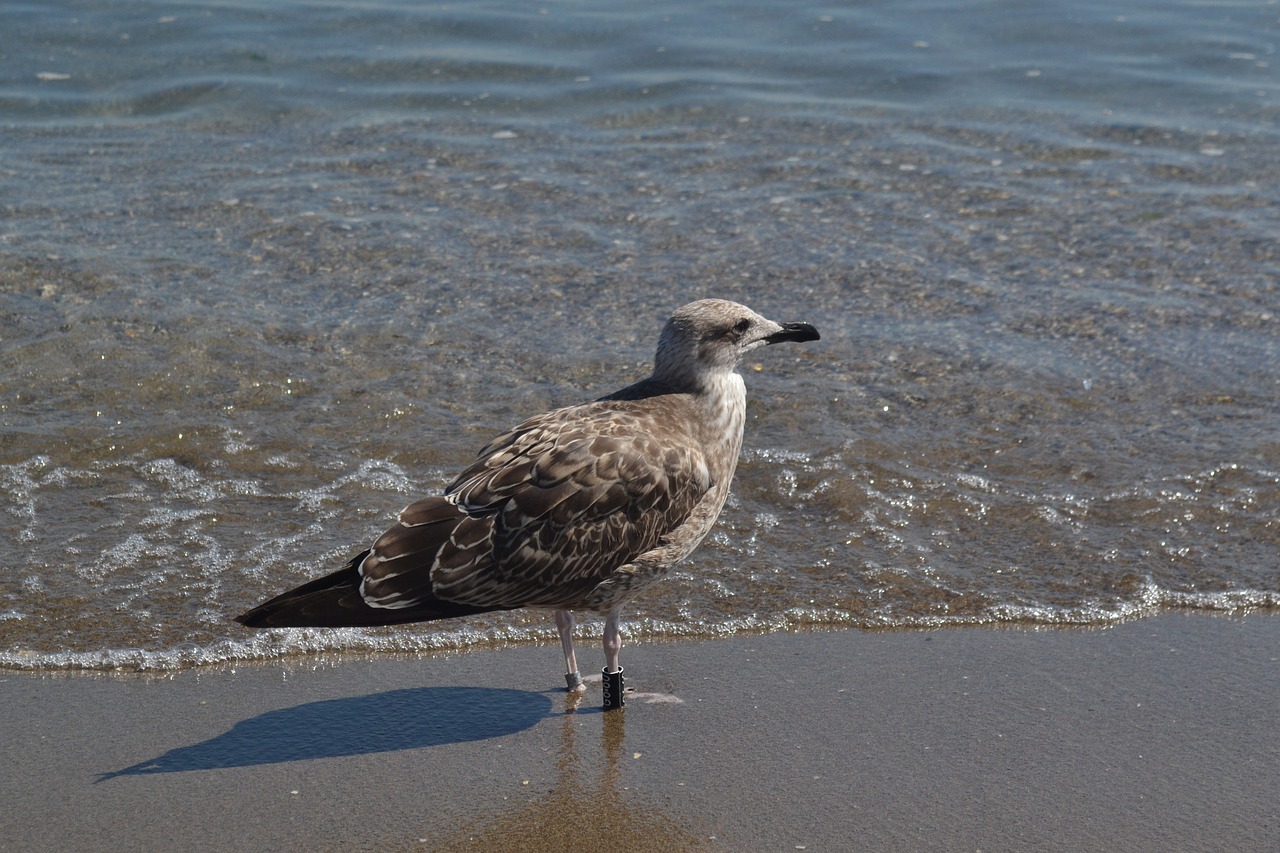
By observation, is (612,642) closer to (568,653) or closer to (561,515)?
(568,653)

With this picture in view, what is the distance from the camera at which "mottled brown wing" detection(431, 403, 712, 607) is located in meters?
5.18

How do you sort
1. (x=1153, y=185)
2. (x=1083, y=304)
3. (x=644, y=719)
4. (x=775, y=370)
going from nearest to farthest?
(x=644, y=719) < (x=775, y=370) < (x=1083, y=304) < (x=1153, y=185)

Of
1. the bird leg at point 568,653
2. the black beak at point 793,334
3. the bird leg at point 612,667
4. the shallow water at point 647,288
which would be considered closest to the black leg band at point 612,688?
the bird leg at point 612,667

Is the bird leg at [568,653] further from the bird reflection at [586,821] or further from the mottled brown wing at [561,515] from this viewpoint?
the bird reflection at [586,821]

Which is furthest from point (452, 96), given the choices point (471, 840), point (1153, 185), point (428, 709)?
point (471, 840)

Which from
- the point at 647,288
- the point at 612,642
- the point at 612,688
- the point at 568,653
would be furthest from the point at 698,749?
the point at 647,288

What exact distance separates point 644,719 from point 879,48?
11796mm

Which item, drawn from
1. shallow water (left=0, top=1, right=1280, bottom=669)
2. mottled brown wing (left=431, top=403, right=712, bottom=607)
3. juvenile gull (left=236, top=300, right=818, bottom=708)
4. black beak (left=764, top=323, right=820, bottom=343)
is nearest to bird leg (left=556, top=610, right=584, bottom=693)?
juvenile gull (left=236, top=300, right=818, bottom=708)

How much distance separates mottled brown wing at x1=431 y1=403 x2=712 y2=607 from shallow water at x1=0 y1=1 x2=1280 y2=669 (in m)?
0.74

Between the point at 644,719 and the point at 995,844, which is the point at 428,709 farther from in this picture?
the point at 995,844

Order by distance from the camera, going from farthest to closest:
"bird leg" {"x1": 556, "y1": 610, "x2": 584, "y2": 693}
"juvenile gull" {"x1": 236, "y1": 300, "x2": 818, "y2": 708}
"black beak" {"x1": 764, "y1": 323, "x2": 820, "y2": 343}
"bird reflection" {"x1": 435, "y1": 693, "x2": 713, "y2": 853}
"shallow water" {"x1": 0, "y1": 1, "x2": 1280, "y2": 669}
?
"shallow water" {"x1": 0, "y1": 1, "x2": 1280, "y2": 669} < "black beak" {"x1": 764, "y1": 323, "x2": 820, "y2": 343} < "bird leg" {"x1": 556, "y1": 610, "x2": 584, "y2": 693} < "juvenile gull" {"x1": 236, "y1": 300, "x2": 818, "y2": 708} < "bird reflection" {"x1": 435, "y1": 693, "x2": 713, "y2": 853}

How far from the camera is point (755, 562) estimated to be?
6484 millimetres

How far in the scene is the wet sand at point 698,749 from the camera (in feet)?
14.8

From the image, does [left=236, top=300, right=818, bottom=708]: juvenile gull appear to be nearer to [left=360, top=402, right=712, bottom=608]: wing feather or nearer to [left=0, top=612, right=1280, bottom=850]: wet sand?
[left=360, top=402, right=712, bottom=608]: wing feather
